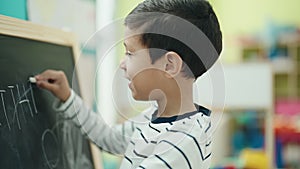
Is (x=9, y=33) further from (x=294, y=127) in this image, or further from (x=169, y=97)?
(x=294, y=127)

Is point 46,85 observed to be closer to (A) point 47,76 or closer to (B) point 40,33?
(A) point 47,76

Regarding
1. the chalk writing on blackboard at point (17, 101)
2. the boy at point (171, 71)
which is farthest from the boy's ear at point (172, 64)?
the chalk writing on blackboard at point (17, 101)

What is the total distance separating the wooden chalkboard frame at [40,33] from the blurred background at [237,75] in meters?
0.06

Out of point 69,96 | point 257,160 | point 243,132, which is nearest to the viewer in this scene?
point 69,96

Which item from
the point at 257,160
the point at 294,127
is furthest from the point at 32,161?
the point at 294,127

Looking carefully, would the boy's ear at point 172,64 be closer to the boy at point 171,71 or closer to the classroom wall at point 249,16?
the boy at point 171,71

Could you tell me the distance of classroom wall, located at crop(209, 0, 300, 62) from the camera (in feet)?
16.4

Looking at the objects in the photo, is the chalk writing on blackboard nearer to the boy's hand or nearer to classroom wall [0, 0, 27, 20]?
the boy's hand

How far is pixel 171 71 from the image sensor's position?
872mm

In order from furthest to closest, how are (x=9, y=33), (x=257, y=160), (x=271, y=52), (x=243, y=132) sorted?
(x=271, y=52)
(x=243, y=132)
(x=257, y=160)
(x=9, y=33)

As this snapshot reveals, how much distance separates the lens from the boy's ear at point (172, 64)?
0.85 m

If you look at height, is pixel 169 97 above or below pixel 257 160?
above

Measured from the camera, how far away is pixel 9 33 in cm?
101

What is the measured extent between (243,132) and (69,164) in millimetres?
2905
